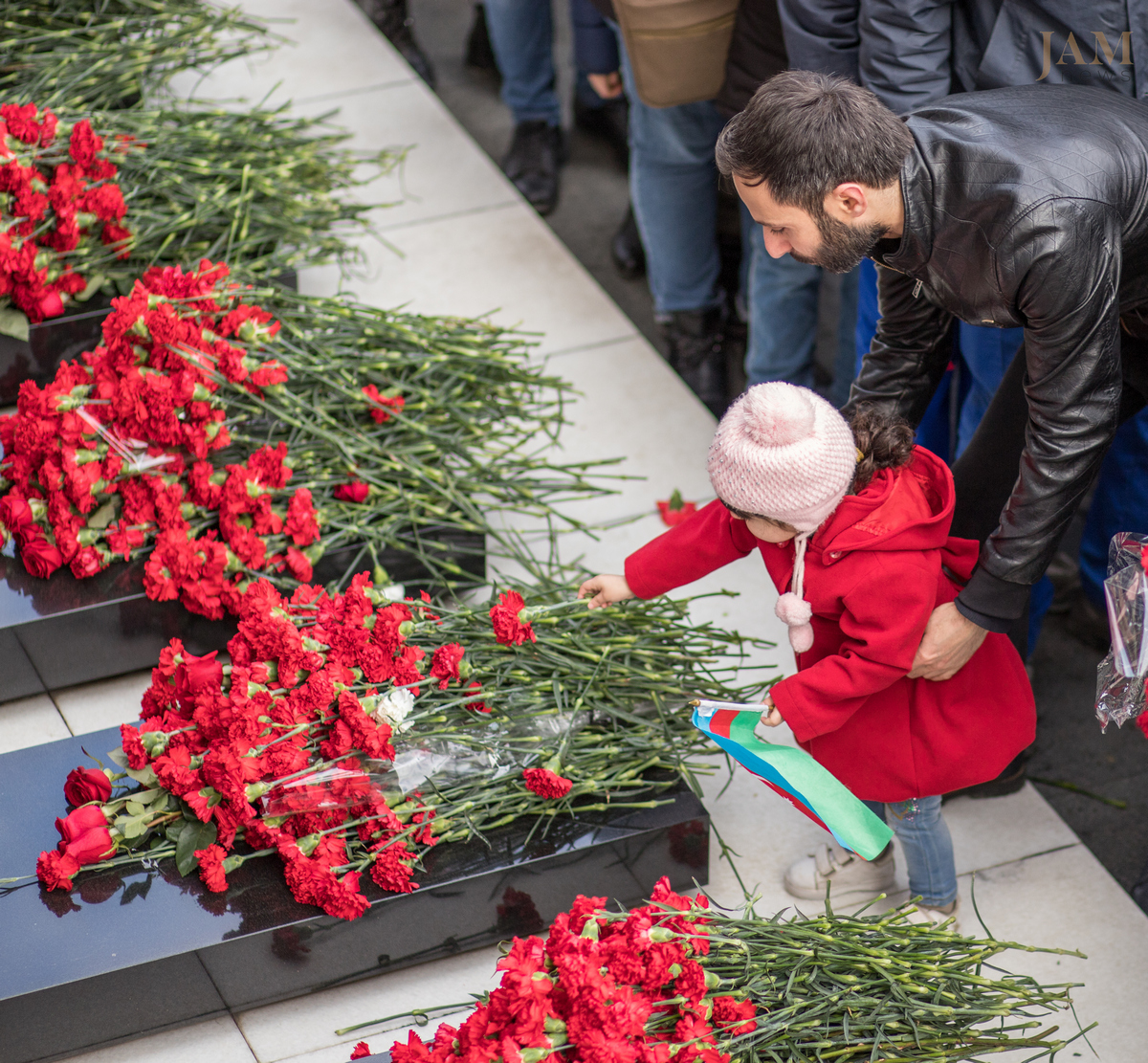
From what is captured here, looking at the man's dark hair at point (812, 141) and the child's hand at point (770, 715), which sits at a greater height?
the man's dark hair at point (812, 141)

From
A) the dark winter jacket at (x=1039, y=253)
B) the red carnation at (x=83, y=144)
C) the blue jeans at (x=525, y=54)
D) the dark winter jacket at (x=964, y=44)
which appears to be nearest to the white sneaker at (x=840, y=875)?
the dark winter jacket at (x=1039, y=253)

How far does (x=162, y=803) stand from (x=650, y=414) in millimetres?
1524

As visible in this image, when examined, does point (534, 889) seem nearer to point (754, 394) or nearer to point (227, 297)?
point (754, 394)

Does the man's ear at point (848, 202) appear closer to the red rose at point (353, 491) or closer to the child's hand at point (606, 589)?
the child's hand at point (606, 589)

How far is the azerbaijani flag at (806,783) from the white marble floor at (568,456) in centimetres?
45

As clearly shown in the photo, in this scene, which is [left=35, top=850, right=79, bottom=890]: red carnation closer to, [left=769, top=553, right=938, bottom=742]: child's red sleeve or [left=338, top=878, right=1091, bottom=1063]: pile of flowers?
[left=338, top=878, right=1091, bottom=1063]: pile of flowers

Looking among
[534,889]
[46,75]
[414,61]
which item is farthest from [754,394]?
[414,61]

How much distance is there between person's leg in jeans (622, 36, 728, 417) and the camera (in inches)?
119

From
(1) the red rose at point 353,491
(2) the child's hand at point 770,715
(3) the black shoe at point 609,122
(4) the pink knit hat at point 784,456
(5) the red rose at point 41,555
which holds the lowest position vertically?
(3) the black shoe at point 609,122

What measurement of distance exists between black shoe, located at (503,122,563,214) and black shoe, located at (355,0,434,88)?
0.76m

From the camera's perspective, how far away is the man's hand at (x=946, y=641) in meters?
1.67

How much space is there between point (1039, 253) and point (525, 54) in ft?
9.11

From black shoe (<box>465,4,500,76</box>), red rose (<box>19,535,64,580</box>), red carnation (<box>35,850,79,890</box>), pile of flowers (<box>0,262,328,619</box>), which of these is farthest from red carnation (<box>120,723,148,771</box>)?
black shoe (<box>465,4,500,76</box>)

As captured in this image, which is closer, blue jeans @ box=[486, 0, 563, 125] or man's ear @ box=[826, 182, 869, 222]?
man's ear @ box=[826, 182, 869, 222]
